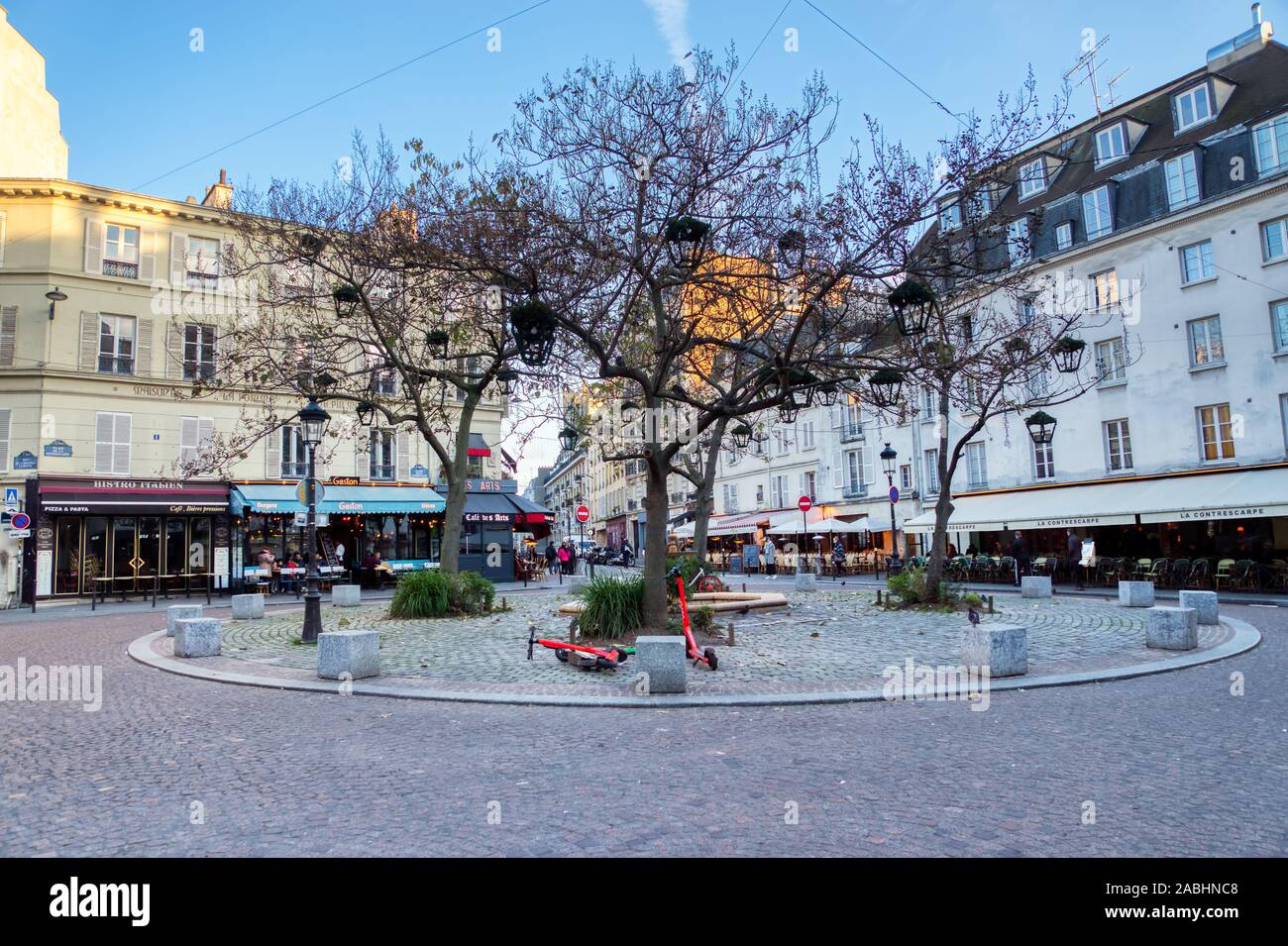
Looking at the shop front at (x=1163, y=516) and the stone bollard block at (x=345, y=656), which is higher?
the shop front at (x=1163, y=516)

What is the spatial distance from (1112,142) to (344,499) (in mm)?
31751

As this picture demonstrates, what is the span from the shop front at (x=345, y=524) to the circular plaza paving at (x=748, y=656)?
12076 millimetres

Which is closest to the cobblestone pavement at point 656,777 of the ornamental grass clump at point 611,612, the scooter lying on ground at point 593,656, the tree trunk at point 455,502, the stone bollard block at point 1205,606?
the scooter lying on ground at point 593,656

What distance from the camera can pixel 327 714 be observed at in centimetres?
749

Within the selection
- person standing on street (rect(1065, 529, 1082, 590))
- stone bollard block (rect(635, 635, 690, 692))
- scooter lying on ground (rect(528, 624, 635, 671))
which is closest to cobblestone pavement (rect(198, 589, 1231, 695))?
scooter lying on ground (rect(528, 624, 635, 671))

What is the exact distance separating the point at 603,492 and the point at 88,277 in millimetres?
70862

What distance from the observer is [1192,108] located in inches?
1037

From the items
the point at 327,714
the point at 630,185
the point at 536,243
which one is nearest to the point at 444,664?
the point at 327,714

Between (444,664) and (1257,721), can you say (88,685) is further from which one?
(1257,721)

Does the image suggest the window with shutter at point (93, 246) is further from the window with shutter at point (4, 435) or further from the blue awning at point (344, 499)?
the blue awning at point (344, 499)

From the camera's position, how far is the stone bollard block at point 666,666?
8.25 meters

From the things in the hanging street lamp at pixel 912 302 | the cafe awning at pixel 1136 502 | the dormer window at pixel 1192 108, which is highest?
the dormer window at pixel 1192 108

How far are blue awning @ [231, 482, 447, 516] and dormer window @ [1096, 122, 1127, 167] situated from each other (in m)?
27.7

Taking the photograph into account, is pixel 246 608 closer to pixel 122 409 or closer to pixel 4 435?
pixel 122 409
